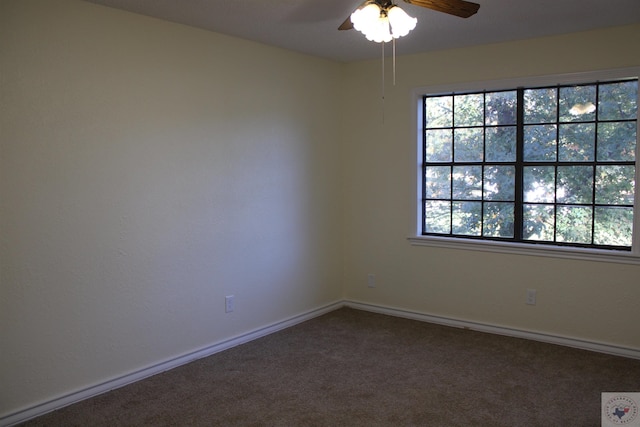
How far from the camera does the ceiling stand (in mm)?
3299

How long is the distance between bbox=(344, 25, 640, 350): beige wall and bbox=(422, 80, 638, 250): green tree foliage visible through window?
0.61 ft

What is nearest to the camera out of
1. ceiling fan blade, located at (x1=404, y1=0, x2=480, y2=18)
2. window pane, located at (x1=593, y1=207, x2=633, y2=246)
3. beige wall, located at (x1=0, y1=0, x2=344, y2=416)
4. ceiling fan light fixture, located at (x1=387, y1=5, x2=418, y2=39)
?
ceiling fan light fixture, located at (x1=387, y1=5, x2=418, y2=39)

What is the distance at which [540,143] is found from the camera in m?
4.31

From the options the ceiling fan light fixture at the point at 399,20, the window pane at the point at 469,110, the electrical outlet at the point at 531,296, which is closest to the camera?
the ceiling fan light fixture at the point at 399,20

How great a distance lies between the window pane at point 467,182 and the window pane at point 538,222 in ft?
1.38

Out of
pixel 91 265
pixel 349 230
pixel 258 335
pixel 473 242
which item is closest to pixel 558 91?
pixel 473 242

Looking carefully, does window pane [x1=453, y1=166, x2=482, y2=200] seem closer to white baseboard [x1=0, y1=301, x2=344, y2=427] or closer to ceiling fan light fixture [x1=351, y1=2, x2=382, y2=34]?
white baseboard [x1=0, y1=301, x2=344, y2=427]

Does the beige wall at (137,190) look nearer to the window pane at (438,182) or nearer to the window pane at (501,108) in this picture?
the window pane at (438,182)

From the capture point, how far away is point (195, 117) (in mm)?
3873

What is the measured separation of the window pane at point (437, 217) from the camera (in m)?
4.84

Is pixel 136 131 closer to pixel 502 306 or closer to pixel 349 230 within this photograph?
pixel 349 230

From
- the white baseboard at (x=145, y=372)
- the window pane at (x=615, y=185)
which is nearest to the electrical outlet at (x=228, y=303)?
the white baseboard at (x=145, y=372)

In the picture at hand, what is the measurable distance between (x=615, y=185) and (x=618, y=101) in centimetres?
61

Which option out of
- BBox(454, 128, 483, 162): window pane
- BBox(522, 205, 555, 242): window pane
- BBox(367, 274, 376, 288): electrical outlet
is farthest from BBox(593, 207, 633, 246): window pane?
BBox(367, 274, 376, 288): electrical outlet
